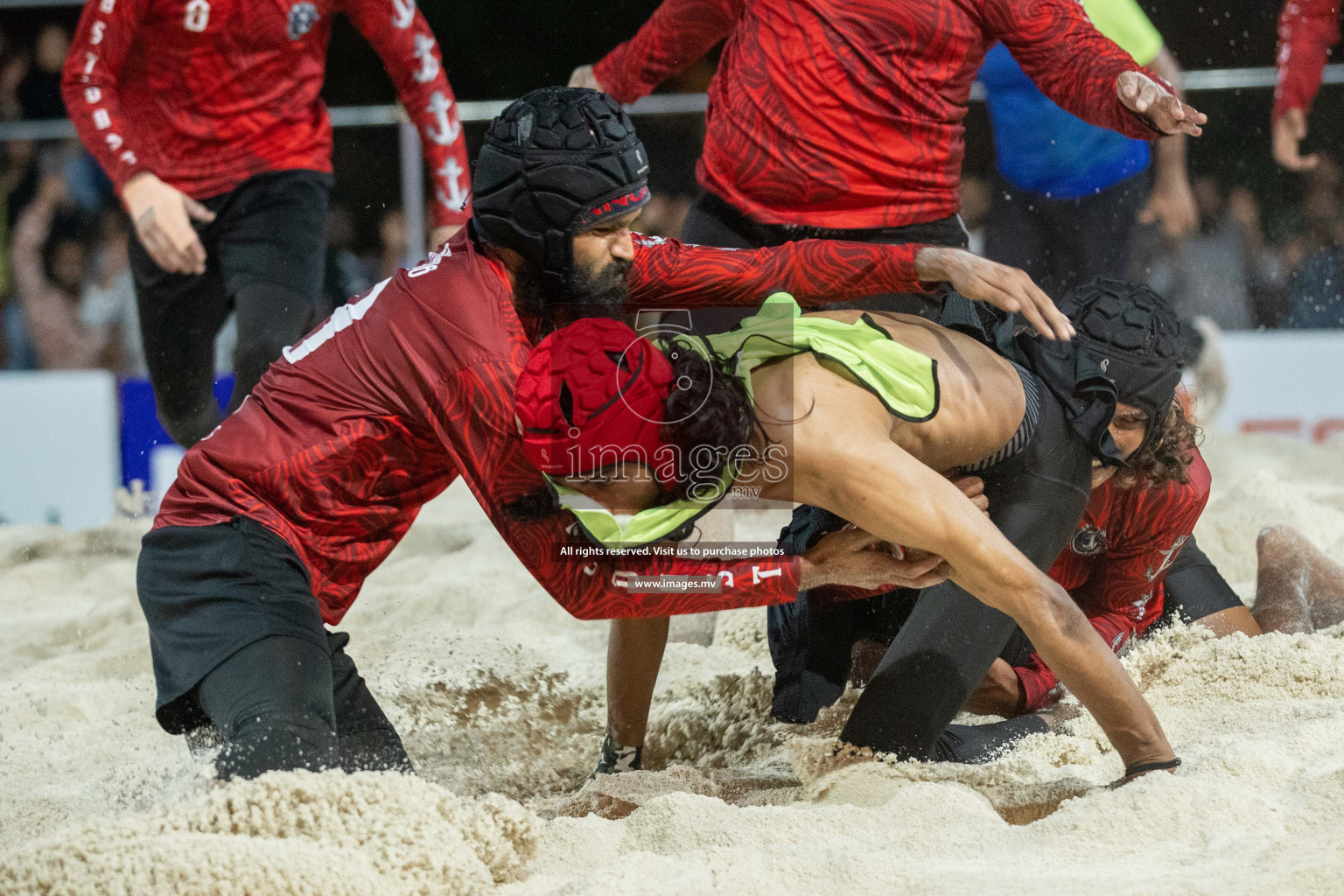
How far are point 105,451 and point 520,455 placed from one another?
3.36m

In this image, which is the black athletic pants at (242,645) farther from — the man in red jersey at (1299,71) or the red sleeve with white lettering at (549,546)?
the man in red jersey at (1299,71)

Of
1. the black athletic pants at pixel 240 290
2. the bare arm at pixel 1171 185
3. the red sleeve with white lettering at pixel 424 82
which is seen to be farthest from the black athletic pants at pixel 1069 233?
the black athletic pants at pixel 240 290

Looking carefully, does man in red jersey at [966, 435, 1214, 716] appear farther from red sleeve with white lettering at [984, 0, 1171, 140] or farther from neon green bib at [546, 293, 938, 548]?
red sleeve with white lettering at [984, 0, 1171, 140]

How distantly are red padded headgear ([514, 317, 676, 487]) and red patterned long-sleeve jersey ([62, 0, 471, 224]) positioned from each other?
1624mm

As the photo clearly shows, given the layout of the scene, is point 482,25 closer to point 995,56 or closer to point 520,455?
point 995,56

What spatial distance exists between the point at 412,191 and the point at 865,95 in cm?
252

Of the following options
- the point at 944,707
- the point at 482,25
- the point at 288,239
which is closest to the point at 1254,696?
the point at 944,707

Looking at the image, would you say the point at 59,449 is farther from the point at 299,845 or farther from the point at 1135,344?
the point at 1135,344

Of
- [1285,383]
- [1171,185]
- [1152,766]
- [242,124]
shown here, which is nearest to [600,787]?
[1152,766]

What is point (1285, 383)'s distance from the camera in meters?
5.12

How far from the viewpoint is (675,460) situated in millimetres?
1899

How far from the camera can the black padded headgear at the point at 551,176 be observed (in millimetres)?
2059

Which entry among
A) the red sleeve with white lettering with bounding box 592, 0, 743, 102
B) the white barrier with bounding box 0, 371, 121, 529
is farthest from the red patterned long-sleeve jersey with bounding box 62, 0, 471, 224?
the white barrier with bounding box 0, 371, 121, 529

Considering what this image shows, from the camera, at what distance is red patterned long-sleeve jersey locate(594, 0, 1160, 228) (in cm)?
280
